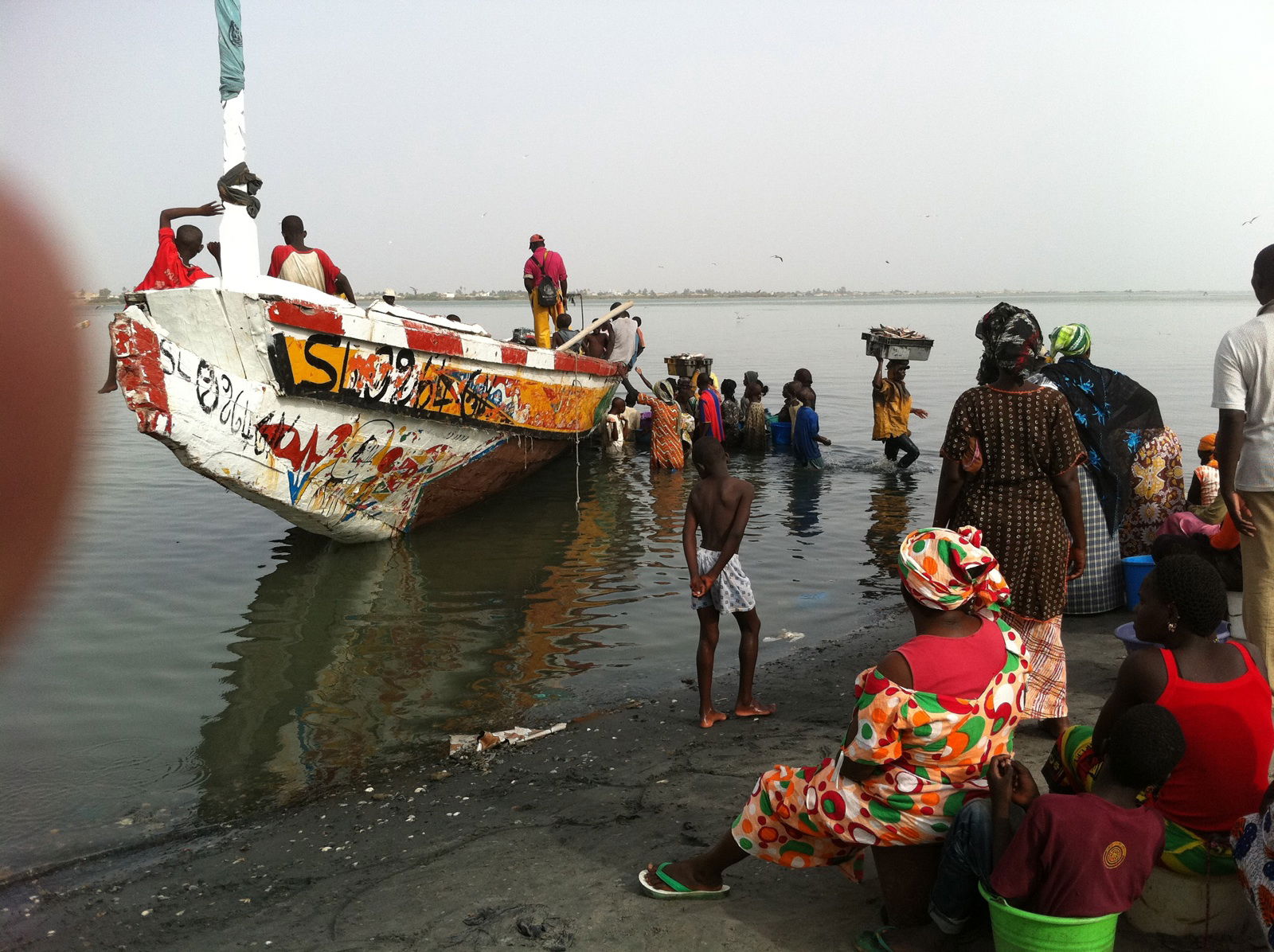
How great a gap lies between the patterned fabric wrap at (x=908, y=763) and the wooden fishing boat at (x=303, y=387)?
20.1 ft

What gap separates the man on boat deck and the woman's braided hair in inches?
294

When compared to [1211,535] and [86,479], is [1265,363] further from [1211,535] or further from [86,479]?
[86,479]

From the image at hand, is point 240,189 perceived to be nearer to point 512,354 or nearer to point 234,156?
point 234,156

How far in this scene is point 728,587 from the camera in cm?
511

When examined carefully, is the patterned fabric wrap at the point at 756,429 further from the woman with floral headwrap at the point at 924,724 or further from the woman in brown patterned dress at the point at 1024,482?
the woman with floral headwrap at the point at 924,724

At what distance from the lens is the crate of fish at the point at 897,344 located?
41.9 feet

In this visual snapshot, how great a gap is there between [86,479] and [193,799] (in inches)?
190

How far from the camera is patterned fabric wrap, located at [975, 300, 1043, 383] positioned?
13.4 ft

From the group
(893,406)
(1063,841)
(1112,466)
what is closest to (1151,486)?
(1112,466)

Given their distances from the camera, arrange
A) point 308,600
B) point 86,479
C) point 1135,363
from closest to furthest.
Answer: point 86,479
point 308,600
point 1135,363

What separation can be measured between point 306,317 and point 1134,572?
6.25 metres

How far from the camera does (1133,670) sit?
9.61 ft

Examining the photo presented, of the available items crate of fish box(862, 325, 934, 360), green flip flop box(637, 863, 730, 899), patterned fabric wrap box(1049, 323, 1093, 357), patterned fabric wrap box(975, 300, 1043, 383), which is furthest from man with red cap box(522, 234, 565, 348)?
green flip flop box(637, 863, 730, 899)

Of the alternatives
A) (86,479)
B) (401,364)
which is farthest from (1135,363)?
(86,479)
